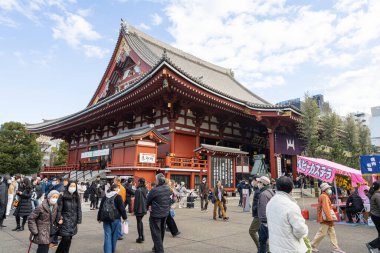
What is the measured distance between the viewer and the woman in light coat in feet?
10.1

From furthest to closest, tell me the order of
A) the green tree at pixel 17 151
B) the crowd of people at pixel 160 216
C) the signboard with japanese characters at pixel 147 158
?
the green tree at pixel 17 151 < the signboard with japanese characters at pixel 147 158 < the crowd of people at pixel 160 216

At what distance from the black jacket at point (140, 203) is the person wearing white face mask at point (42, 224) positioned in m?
2.78

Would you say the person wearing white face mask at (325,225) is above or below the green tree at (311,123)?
below

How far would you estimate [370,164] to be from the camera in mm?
10609

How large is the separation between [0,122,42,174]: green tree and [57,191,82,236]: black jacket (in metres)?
38.4

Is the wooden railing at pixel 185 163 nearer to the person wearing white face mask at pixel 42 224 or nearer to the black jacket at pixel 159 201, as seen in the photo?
the black jacket at pixel 159 201

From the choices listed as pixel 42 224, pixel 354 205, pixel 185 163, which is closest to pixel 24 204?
pixel 42 224

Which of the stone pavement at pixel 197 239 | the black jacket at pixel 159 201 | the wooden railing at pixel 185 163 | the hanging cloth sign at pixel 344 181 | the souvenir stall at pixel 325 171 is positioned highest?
the wooden railing at pixel 185 163

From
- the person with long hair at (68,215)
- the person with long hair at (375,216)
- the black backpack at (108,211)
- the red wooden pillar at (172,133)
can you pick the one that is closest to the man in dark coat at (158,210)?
the black backpack at (108,211)

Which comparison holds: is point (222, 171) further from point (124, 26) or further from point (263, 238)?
point (124, 26)

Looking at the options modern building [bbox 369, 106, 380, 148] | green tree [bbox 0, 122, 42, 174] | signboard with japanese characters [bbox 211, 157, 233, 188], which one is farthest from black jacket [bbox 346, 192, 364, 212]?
modern building [bbox 369, 106, 380, 148]

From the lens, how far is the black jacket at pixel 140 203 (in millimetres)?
7555

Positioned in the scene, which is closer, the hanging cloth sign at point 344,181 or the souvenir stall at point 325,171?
the souvenir stall at point 325,171

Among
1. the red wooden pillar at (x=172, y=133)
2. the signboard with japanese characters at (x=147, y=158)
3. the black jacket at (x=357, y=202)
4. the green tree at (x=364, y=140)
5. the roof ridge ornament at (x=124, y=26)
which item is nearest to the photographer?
the black jacket at (x=357, y=202)
